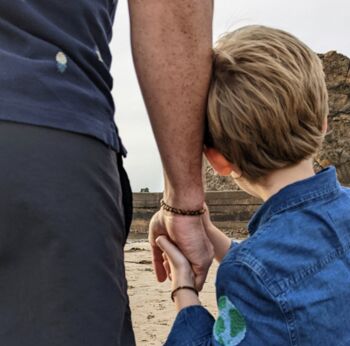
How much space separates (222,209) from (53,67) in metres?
11.7

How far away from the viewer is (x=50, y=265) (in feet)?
3.34

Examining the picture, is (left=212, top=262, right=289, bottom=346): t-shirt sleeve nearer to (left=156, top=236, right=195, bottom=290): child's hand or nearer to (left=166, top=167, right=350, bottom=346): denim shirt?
(left=166, top=167, right=350, bottom=346): denim shirt

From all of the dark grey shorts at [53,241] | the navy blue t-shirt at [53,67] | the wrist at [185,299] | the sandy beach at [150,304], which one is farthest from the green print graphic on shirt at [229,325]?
the sandy beach at [150,304]

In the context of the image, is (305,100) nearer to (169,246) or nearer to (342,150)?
(169,246)

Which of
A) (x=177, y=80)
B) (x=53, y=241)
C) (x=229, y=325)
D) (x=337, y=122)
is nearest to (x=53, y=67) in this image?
(x=53, y=241)

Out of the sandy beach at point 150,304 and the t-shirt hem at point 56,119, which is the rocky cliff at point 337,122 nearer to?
the sandy beach at point 150,304

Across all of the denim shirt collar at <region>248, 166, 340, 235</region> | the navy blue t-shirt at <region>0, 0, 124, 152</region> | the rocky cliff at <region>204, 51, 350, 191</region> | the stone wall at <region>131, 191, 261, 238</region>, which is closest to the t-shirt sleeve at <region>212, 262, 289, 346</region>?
the denim shirt collar at <region>248, 166, 340, 235</region>

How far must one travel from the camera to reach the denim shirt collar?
4.51 ft

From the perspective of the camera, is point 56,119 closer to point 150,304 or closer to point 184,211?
point 184,211

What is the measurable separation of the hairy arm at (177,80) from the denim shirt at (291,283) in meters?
0.24

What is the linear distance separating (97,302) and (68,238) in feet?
0.38

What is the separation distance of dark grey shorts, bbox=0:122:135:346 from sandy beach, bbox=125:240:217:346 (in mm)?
2280

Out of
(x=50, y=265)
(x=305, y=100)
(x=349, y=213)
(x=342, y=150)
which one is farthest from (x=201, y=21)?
(x=342, y=150)

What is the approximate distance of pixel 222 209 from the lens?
12.7m
